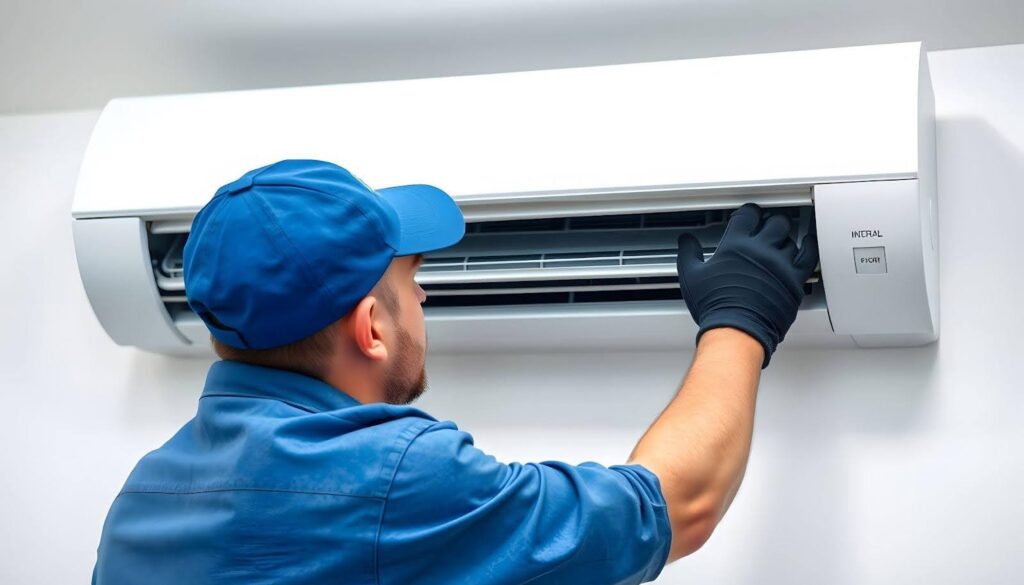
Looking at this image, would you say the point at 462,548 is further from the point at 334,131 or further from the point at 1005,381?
the point at 1005,381

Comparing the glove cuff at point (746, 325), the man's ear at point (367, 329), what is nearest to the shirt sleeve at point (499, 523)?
the man's ear at point (367, 329)

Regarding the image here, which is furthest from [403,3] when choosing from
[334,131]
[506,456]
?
[506,456]

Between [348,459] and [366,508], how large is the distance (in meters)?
0.04

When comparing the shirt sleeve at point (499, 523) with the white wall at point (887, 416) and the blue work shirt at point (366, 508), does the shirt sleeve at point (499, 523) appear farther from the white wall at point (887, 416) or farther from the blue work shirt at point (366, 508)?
the white wall at point (887, 416)

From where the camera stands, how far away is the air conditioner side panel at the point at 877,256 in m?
1.32

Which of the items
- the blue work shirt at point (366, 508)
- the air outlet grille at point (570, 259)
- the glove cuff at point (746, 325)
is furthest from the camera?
the air outlet grille at point (570, 259)

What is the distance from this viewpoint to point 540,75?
4.91 feet

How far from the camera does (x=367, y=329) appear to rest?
1082 millimetres

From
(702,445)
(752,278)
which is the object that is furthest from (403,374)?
(752,278)

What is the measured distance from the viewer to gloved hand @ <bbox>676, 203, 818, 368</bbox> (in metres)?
1.28

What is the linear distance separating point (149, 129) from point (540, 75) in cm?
56

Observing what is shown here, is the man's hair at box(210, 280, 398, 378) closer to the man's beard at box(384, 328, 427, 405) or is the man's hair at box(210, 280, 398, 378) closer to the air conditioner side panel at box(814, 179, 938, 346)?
the man's beard at box(384, 328, 427, 405)

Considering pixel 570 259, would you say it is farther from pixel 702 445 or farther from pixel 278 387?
pixel 278 387

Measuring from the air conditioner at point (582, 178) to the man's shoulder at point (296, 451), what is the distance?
1.59 ft
